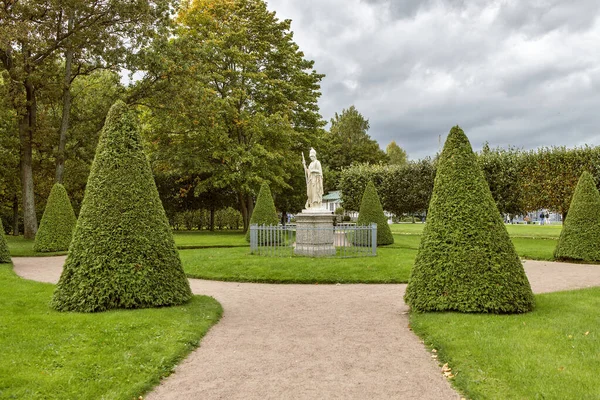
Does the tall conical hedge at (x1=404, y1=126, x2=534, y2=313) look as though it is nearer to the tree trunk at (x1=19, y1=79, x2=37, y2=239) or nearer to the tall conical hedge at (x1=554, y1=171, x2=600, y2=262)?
the tall conical hedge at (x1=554, y1=171, x2=600, y2=262)

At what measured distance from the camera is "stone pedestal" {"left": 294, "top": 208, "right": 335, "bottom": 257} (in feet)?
50.3

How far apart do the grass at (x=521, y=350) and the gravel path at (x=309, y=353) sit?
0.90 ft

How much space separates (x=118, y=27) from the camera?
22406mm

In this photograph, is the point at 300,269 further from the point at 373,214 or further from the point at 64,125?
the point at 64,125

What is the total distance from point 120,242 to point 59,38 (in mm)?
18807

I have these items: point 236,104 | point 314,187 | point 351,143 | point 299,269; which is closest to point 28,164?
point 236,104

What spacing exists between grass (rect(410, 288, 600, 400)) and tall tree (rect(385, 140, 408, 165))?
205 feet

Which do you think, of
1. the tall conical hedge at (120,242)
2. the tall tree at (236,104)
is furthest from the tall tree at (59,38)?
the tall conical hedge at (120,242)

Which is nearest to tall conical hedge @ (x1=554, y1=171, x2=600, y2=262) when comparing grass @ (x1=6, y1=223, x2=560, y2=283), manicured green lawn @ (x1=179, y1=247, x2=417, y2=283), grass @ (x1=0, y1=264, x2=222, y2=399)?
grass @ (x1=6, y1=223, x2=560, y2=283)

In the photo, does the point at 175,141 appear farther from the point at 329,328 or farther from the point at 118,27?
the point at 329,328

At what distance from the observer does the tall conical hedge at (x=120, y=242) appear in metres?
7.22

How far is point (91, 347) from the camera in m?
5.41

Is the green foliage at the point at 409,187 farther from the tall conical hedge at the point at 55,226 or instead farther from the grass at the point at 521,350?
the grass at the point at 521,350

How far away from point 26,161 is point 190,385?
76.8ft
